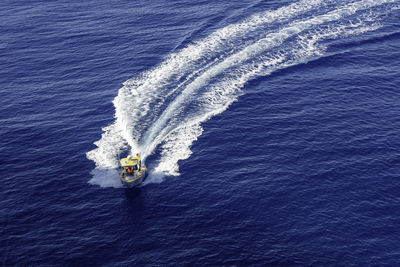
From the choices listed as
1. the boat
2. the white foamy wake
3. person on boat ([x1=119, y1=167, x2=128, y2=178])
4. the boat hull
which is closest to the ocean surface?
the white foamy wake

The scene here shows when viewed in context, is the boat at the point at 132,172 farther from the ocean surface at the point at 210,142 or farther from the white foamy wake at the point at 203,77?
the white foamy wake at the point at 203,77

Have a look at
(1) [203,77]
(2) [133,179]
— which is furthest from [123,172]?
(1) [203,77]

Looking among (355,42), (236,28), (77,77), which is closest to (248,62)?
(236,28)

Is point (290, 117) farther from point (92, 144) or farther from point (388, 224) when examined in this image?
point (92, 144)

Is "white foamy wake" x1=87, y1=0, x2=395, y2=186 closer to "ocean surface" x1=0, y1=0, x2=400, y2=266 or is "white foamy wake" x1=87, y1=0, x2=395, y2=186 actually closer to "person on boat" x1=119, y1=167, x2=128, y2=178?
"ocean surface" x1=0, y1=0, x2=400, y2=266

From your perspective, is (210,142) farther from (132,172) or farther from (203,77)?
(203,77)
